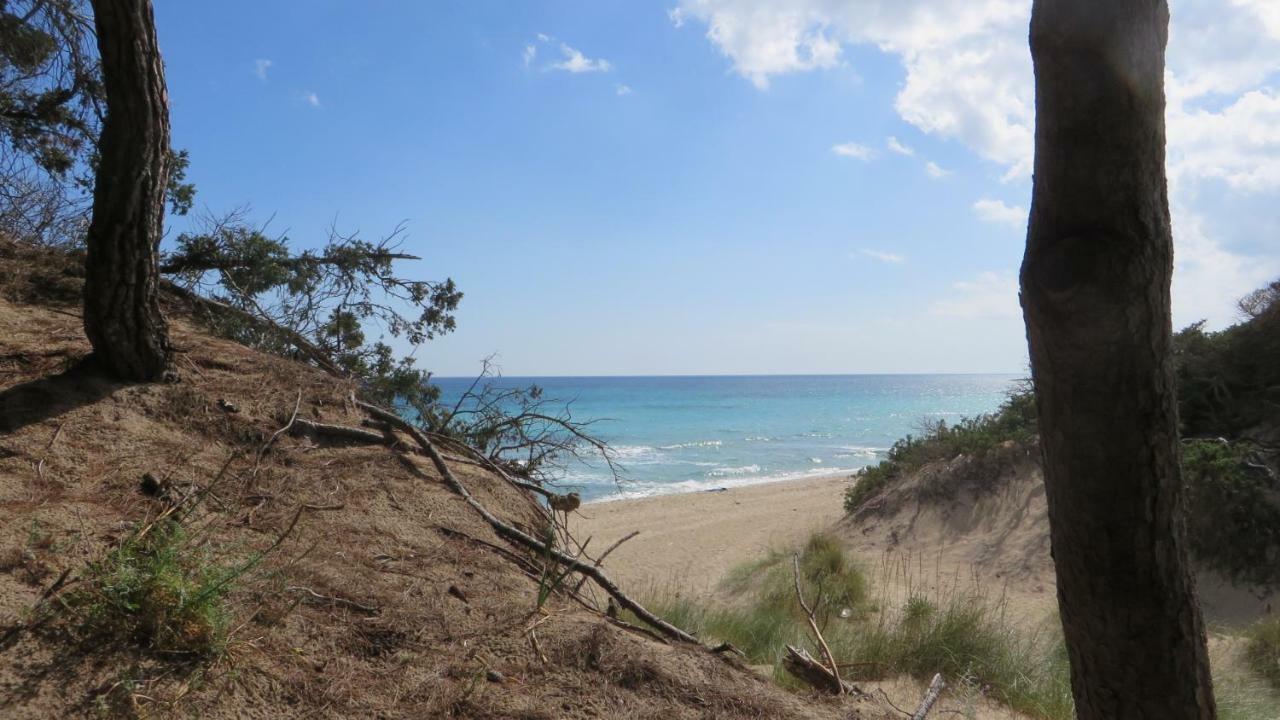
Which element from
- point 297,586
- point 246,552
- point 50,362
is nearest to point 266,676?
point 297,586

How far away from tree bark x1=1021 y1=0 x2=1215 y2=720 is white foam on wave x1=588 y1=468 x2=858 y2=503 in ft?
67.9

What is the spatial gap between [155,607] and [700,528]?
1427 centimetres

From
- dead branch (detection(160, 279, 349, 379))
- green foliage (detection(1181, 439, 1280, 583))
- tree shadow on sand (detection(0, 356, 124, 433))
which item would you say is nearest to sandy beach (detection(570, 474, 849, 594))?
dead branch (detection(160, 279, 349, 379))

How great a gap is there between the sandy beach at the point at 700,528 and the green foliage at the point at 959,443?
113cm

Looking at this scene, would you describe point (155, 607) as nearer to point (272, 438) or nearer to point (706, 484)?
point (272, 438)

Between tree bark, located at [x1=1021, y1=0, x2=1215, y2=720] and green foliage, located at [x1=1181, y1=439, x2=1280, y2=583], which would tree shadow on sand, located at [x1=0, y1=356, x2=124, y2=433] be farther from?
green foliage, located at [x1=1181, y1=439, x2=1280, y2=583]

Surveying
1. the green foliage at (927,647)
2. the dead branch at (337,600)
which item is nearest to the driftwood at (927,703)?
the green foliage at (927,647)

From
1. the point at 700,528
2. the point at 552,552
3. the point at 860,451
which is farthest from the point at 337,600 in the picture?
the point at 860,451

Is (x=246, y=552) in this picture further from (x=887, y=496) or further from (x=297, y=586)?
(x=887, y=496)

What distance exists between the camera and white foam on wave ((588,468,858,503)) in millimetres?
23788

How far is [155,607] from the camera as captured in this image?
106 inches

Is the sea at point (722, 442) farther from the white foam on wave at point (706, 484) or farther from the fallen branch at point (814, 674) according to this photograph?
the fallen branch at point (814, 674)

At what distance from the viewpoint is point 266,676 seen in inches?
109

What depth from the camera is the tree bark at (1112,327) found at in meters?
1.80
